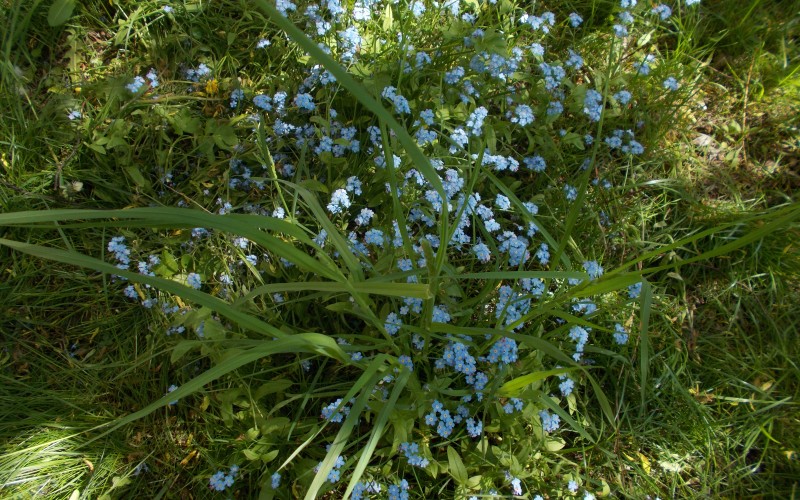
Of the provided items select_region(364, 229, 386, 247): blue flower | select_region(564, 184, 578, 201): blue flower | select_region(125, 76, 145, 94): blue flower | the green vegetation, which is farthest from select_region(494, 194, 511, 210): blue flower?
select_region(125, 76, 145, 94): blue flower

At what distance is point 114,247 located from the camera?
8.14ft

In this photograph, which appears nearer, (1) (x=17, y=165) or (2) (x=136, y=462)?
(2) (x=136, y=462)

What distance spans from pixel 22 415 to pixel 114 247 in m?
0.84

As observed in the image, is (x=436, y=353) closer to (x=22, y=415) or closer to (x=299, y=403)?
(x=299, y=403)

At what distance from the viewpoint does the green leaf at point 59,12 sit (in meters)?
2.77

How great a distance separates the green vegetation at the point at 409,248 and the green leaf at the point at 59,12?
0.02 m

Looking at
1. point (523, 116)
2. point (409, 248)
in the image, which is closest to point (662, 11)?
point (523, 116)

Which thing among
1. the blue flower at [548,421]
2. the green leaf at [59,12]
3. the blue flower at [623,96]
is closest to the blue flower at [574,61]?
the blue flower at [623,96]

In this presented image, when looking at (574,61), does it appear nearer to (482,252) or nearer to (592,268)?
(592,268)

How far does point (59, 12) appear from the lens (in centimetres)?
278

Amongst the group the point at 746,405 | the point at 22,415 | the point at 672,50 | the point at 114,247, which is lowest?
the point at 22,415

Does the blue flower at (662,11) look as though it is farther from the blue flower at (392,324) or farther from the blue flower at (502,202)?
the blue flower at (392,324)

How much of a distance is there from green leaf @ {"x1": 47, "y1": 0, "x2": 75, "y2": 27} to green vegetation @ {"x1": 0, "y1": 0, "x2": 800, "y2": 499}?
0.02m

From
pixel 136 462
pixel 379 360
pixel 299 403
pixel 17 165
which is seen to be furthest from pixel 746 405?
pixel 17 165
